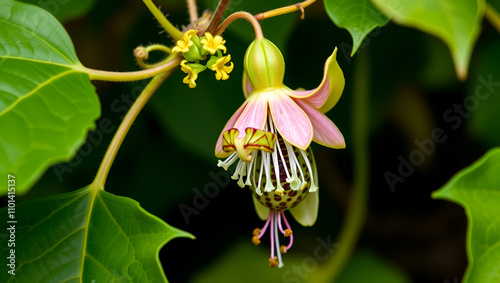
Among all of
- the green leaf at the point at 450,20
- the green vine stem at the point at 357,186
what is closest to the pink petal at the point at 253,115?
the green leaf at the point at 450,20

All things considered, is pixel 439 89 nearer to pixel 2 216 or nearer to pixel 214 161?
pixel 214 161

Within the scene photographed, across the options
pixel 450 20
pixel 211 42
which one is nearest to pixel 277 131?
pixel 211 42

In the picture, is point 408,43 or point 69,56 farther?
point 408,43

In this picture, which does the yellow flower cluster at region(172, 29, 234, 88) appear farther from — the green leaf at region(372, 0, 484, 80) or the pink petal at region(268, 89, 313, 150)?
the green leaf at region(372, 0, 484, 80)

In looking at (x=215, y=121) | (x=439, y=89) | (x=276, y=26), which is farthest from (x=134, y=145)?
(x=439, y=89)

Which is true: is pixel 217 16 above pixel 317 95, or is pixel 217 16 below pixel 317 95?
above

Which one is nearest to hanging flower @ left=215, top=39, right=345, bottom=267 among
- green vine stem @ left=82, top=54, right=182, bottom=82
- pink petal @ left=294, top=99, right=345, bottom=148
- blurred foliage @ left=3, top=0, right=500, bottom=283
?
pink petal @ left=294, top=99, right=345, bottom=148

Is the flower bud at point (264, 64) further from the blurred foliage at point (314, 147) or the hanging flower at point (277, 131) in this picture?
the blurred foliage at point (314, 147)

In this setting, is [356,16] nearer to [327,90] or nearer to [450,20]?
[327,90]
